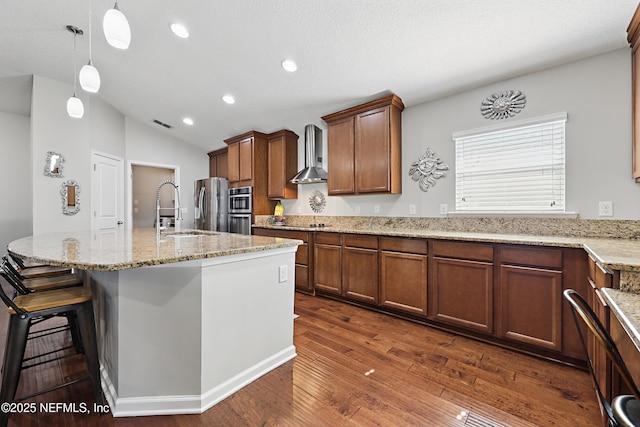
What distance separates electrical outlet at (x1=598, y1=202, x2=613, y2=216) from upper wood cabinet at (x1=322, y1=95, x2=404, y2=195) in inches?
68.7

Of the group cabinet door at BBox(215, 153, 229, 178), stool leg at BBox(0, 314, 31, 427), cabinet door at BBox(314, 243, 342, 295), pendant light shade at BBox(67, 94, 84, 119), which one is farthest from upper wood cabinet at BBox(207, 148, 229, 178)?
stool leg at BBox(0, 314, 31, 427)

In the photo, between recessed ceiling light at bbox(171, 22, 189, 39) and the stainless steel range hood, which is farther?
the stainless steel range hood

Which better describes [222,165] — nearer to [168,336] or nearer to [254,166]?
[254,166]

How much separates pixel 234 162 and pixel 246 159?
38cm

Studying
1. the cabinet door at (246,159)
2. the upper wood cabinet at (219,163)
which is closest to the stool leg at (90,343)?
the cabinet door at (246,159)

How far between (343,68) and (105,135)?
14.2 feet

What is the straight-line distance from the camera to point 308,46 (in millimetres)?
2604

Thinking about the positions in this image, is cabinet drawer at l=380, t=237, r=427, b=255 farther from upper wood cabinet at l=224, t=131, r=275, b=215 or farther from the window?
upper wood cabinet at l=224, t=131, r=275, b=215

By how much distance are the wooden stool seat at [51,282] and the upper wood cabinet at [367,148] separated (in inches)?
107

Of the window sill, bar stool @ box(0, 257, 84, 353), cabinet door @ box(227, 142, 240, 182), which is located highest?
cabinet door @ box(227, 142, 240, 182)

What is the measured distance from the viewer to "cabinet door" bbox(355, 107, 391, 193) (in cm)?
324

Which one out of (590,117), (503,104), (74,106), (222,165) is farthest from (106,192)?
(590,117)

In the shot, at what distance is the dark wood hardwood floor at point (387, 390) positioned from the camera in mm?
1485

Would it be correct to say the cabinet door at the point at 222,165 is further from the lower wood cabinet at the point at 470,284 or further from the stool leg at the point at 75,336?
the stool leg at the point at 75,336
